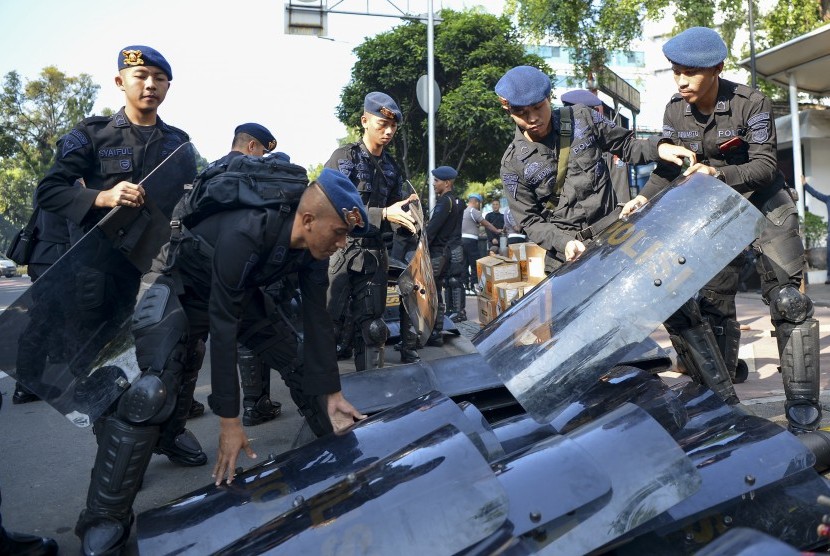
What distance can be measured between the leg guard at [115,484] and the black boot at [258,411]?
212 cm

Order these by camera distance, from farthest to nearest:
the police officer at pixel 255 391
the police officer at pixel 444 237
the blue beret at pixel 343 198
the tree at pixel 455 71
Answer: the tree at pixel 455 71
the police officer at pixel 444 237
the police officer at pixel 255 391
the blue beret at pixel 343 198

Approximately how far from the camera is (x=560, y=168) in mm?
4270

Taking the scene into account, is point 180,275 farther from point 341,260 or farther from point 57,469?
point 341,260

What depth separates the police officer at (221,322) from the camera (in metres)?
2.74

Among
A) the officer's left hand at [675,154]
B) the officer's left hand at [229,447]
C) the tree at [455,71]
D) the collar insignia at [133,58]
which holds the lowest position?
the officer's left hand at [229,447]

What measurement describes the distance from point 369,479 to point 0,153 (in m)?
38.5

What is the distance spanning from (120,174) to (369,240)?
6.49 ft

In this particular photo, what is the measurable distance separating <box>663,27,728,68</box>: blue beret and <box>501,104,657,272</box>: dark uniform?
1.75 feet

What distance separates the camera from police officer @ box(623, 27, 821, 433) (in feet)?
11.8

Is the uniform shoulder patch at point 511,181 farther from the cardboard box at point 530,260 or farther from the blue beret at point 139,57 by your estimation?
the cardboard box at point 530,260

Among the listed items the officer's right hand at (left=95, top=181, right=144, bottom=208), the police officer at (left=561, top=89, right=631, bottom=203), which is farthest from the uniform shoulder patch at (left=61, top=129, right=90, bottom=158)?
the police officer at (left=561, top=89, right=631, bottom=203)

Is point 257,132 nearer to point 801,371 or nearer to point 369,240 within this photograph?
point 369,240

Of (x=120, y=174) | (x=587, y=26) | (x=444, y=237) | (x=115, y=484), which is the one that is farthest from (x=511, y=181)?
(x=587, y=26)

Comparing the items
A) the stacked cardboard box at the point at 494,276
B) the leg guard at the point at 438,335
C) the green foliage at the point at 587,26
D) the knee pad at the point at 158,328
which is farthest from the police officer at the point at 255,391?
the green foliage at the point at 587,26
